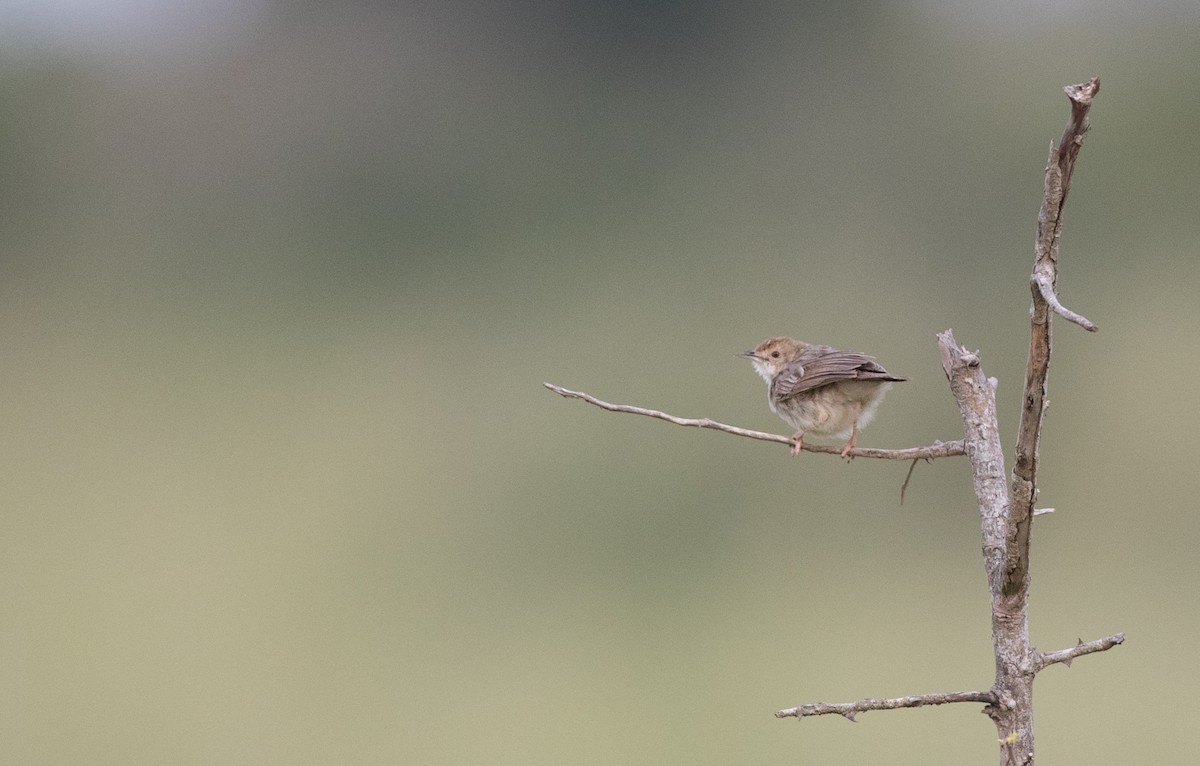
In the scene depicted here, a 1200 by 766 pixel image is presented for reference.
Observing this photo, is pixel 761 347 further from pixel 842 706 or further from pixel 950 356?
pixel 842 706

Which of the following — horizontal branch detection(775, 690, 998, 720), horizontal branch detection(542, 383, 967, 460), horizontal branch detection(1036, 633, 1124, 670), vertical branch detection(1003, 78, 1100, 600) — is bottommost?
horizontal branch detection(775, 690, 998, 720)

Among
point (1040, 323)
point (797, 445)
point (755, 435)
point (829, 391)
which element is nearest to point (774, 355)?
point (829, 391)

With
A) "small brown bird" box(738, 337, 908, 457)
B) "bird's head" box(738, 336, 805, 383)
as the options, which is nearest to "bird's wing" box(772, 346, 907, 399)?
"small brown bird" box(738, 337, 908, 457)

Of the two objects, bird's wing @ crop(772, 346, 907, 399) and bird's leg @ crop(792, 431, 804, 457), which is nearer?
bird's leg @ crop(792, 431, 804, 457)

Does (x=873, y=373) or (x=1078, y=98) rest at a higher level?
(x=1078, y=98)

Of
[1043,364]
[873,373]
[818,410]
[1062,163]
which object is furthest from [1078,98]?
[818,410]

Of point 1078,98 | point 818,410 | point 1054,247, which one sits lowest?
point 818,410

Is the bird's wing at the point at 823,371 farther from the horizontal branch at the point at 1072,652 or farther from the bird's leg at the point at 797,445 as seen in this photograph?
the horizontal branch at the point at 1072,652

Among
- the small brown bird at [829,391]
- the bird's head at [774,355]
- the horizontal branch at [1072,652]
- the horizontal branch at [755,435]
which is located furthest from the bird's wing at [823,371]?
the horizontal branch at [1072,652]

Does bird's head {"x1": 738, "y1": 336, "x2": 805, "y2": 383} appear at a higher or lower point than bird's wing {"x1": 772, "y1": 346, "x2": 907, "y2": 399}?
lower

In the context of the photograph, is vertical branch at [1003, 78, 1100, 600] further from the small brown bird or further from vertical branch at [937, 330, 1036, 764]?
the small brown bird
